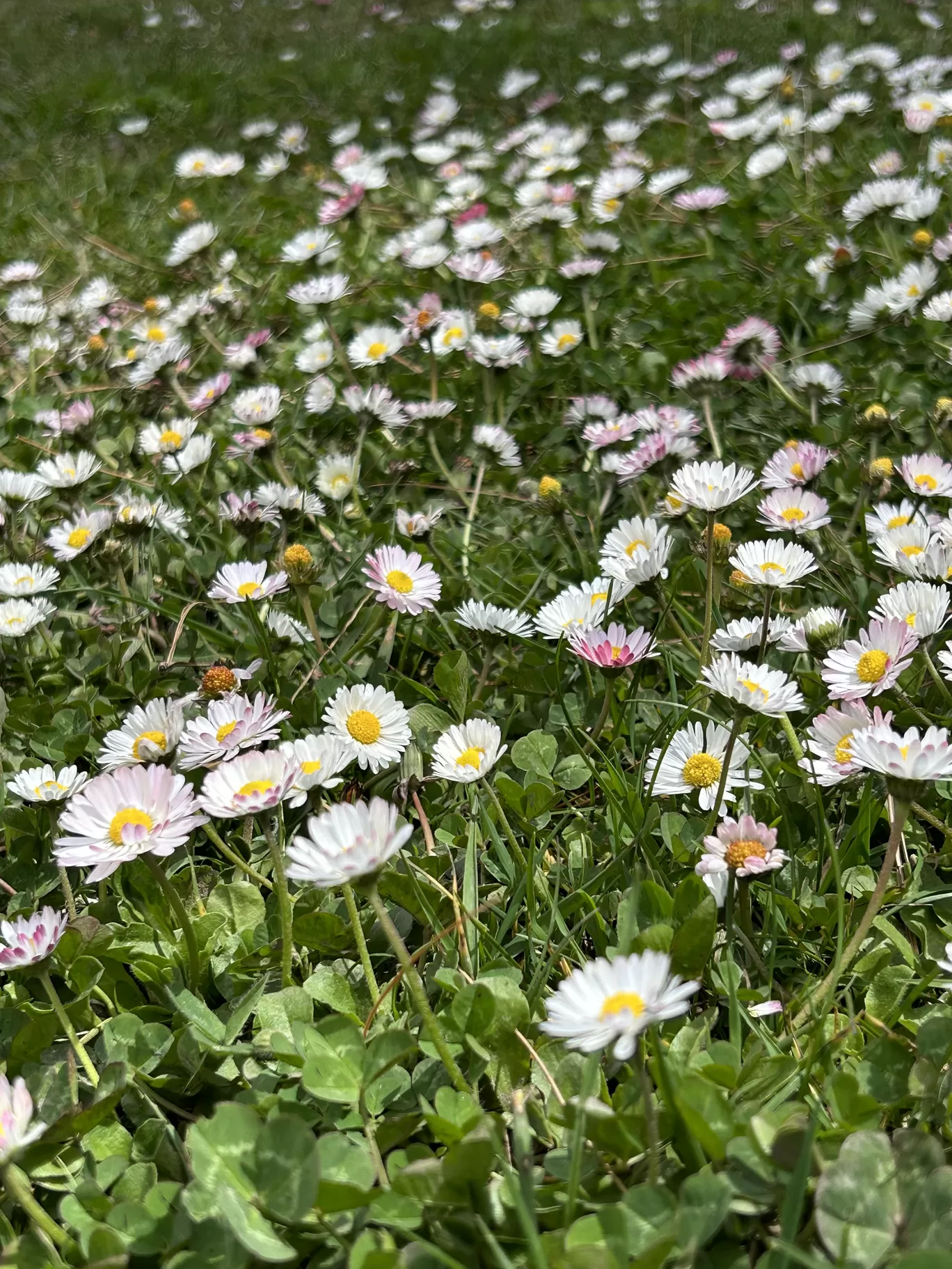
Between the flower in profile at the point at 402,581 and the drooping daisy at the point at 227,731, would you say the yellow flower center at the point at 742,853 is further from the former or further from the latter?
the flower in profile at the point at 402,581

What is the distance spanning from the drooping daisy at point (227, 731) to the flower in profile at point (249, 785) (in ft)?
0.21

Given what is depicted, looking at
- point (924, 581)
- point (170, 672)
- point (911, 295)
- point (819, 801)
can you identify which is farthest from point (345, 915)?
point (911, 295)

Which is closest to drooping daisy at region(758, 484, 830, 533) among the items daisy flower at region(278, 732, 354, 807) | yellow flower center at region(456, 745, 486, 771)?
yellow flower center at region(456, 745, 486, 771)

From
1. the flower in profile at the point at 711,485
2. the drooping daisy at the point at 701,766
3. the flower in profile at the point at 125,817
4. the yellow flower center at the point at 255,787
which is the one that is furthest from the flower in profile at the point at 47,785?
the flower in profile at the point at 711,485

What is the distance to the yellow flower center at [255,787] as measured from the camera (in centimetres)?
99

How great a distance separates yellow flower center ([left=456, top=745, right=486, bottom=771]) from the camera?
3.68 feet

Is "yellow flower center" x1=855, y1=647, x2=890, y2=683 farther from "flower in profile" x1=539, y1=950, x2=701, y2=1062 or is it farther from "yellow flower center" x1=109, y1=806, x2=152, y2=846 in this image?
"yellow flower center" x1=109, y1=806, x2=152, y2=846

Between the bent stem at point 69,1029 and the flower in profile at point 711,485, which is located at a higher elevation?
the flower in profile at point 711,485

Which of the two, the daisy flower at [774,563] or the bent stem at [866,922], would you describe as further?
the daisy flower at [774,563]

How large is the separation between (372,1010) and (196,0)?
848cm

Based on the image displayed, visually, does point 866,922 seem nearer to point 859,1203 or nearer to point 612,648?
point 859,1203

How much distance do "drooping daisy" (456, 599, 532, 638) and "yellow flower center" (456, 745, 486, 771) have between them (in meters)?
0.20

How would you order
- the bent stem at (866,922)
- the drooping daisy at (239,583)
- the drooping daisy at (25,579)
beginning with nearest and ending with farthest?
1. the bent stem at (866,922)
2. the drooping daisy at (239,583)
3. the drooping daisy at (25,579)

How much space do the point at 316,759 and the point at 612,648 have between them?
0.33 m
